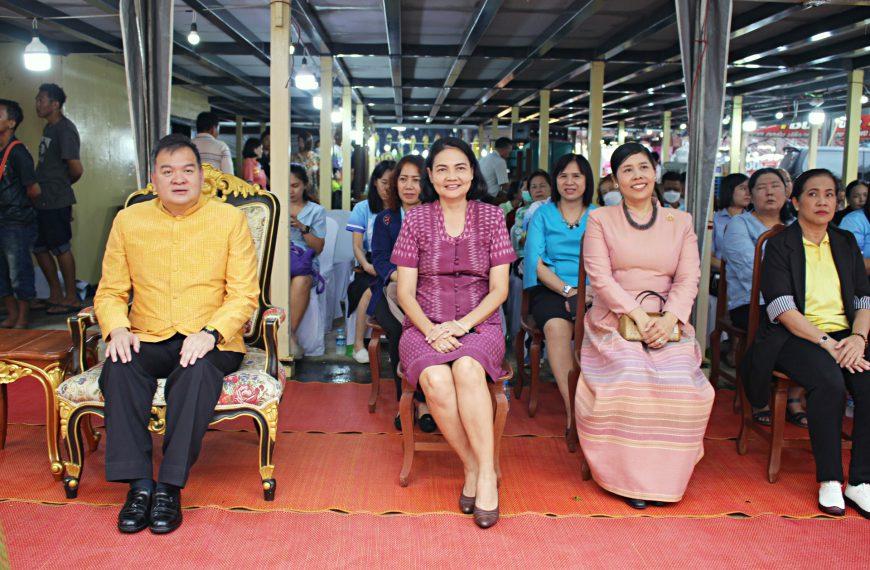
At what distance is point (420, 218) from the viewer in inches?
129

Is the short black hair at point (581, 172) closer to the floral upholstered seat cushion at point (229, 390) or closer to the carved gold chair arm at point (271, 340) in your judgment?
the carved gold chair arm at point (271, 340)

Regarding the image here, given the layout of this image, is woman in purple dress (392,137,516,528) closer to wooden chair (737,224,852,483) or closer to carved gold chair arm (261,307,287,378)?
carved gold chair arm (261,307,287,378)

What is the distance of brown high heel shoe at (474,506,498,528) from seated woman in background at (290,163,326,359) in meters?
2.48

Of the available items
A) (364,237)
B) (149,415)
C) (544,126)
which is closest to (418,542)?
(149,415)

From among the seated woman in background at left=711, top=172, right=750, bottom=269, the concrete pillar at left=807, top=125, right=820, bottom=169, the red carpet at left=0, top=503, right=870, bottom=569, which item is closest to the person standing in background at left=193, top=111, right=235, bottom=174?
the red carpet at left=0, top=503, right=870, bottom=569

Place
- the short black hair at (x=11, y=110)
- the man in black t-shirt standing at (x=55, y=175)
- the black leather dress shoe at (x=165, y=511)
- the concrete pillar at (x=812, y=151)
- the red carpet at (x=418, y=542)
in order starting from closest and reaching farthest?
the red carpet at (x=418, y=542)
the black leather dress shoe at (x=165, y=511)
the short black hair at (x=11, y=110)
the man in black t-shirt standing at (x=55, y=175)
the concrete pillar at (x=812, y=151)

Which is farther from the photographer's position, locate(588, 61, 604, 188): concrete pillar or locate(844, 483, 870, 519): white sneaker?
locate(588, 61, 604, 188): concrete pillar

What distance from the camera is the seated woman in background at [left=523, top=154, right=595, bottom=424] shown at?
13.2 feet

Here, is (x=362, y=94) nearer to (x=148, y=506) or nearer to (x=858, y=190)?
(x=858, y=190)

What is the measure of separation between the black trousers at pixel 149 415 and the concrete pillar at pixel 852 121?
31.4ft

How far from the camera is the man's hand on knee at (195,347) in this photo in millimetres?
2752

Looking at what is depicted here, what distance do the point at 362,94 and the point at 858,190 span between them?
981cm

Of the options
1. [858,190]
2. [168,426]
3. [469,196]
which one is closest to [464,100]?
[858,190]

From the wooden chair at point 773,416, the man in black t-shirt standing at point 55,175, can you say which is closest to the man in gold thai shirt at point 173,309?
the wooden chair at point 773,416
